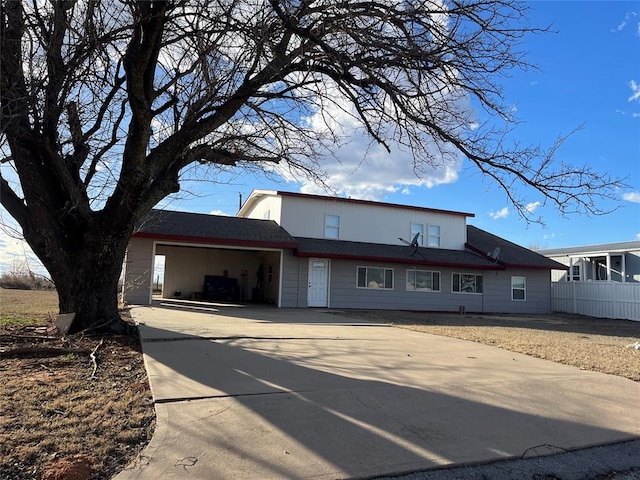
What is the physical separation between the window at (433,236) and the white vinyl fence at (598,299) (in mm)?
7960

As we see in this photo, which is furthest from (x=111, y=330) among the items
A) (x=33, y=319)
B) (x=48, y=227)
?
(x=33, y=319)

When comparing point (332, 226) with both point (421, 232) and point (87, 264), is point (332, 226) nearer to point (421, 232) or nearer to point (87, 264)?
point (421, 232)

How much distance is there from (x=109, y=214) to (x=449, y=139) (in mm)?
6401

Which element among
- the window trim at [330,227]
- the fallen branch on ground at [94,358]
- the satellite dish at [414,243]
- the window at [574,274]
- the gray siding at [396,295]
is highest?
the window trim at [330,227]

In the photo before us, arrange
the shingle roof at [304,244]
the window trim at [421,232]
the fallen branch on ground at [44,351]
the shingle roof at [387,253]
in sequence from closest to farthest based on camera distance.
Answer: the fallen branch on ground at [44,351] < the shingle roof at [304,244] < the shingle roof at [387,253] < the window trim at [421,232]

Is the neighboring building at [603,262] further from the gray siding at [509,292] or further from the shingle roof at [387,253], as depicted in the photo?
the shingle roof at [387,253]

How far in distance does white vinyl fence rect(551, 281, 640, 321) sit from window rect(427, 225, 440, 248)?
7960 millimetres

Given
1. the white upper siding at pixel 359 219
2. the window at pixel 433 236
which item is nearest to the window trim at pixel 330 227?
the white upper siding at pixel 359 219

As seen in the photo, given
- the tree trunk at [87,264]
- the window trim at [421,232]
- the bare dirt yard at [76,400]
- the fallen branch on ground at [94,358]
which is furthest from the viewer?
the window trim at [421,232]

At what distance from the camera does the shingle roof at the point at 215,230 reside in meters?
18.2

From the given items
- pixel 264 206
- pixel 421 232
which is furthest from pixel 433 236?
pixel 264 206

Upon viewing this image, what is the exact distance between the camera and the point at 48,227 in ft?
28.7

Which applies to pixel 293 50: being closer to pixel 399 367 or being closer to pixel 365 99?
pixel 365 99

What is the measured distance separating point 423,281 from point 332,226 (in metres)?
5.21
